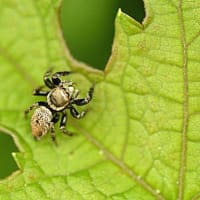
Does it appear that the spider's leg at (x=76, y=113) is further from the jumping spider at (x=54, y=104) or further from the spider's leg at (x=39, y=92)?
the spider's leg at (x=39, y=92)

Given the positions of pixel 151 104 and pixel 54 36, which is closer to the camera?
pixel 151 104

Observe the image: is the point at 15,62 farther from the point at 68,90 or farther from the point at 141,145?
the point at 141,145

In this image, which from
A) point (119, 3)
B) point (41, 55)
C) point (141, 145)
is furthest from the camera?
point (119, 3)

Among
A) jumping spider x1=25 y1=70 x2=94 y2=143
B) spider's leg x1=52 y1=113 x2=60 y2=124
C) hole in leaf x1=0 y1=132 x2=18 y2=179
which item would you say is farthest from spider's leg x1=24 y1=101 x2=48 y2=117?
hole in leaf x1=0 y1=132 x2=18 y2=179

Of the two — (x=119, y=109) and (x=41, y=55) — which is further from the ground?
(x=41, y=55)

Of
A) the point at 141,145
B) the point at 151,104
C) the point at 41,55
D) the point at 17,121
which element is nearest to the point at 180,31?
the point at 151,104

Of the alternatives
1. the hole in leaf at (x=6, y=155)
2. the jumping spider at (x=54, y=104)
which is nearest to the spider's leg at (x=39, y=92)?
the jumping spider at (x=54, y=104)

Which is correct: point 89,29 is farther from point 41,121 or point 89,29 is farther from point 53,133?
point 53,133

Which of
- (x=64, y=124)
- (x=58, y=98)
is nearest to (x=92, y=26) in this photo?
(x=58, y=98)
